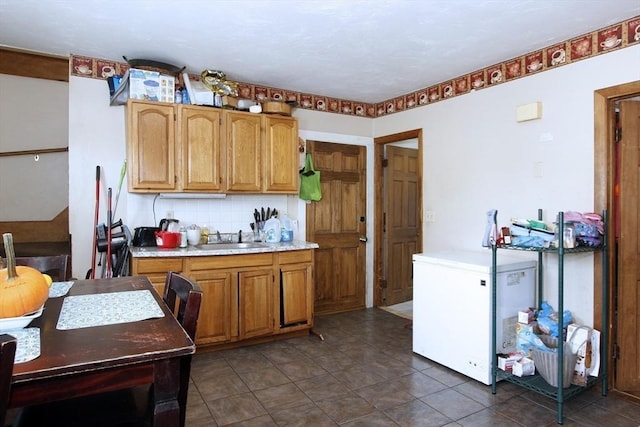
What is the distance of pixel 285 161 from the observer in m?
3.87

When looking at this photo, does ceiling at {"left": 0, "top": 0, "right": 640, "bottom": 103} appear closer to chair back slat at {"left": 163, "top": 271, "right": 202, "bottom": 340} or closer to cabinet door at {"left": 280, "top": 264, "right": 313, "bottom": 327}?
chair back slat at {"left": 163, "top": 271, "right": 202, "bottom": 340}

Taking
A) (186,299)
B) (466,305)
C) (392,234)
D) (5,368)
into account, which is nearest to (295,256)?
(466,305)

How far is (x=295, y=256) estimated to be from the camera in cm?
367

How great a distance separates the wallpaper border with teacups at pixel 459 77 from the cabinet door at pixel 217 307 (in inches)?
72.3

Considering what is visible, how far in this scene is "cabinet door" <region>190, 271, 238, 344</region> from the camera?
128 inches

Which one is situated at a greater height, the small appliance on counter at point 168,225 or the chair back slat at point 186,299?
the small appliance on counter at point 168,225

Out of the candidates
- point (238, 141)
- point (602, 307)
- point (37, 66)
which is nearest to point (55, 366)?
point (238, 141)

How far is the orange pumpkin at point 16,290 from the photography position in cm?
122

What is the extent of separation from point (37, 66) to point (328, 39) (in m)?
2.64

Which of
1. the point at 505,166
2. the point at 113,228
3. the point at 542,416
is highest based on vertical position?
the point at 505,166

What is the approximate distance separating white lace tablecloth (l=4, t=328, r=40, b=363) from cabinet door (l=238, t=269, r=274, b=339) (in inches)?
84.6

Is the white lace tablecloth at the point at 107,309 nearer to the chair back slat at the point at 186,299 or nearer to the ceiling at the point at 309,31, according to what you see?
the chair back slat at the point at 186,299

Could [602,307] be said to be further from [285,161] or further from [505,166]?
[285,161]

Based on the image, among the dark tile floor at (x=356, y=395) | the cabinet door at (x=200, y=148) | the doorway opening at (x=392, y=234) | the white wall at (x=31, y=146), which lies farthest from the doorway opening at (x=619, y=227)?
the white wall at (x=31, y=146)
